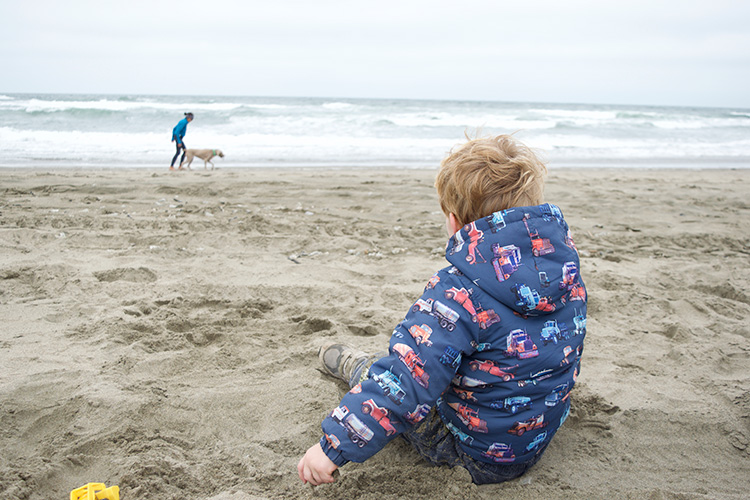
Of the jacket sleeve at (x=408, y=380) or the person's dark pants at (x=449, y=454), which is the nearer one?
the jacket sleeve at (x=408, y=380)

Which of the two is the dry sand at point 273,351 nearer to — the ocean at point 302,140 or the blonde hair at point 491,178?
the blonde hair at point 491,178

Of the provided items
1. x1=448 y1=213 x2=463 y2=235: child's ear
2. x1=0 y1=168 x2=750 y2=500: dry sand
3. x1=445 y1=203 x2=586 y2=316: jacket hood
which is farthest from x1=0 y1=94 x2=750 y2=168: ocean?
x1=445 y1=203 x2=586 y2=316: jacket hood

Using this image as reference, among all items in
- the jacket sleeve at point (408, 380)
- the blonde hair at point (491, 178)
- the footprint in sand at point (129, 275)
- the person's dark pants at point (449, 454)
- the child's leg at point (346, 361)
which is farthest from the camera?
the footprint in sand at point (129, 275)

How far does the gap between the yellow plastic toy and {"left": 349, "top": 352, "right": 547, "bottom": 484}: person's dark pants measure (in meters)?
0.82

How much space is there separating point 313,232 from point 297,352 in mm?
2174

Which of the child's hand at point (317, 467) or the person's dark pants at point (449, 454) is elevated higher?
the child's hand at point (317, 467)

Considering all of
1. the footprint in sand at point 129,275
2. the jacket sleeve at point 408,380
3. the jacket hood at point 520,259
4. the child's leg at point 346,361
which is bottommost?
the child's leg at point 346,361

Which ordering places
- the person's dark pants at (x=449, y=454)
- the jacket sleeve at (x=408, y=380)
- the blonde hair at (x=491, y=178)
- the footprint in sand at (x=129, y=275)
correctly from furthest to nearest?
the footprint in sand at (x=129, y=275) → the person's dark pants at (x=449, y=454) → the blonde hair at (x=491, y=178) → the jacket sleeve at (x=408, y=380)

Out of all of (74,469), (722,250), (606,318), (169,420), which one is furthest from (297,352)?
(722,250)

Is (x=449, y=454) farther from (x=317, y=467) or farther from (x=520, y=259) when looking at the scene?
(x=520, y=259)

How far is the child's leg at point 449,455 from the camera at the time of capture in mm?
1664

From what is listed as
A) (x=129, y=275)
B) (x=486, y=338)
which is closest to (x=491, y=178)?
(x=486, y=338)

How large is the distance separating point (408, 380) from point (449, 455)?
477mm

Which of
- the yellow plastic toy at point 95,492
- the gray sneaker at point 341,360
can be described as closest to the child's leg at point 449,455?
the gray sneaker at point 341,360
